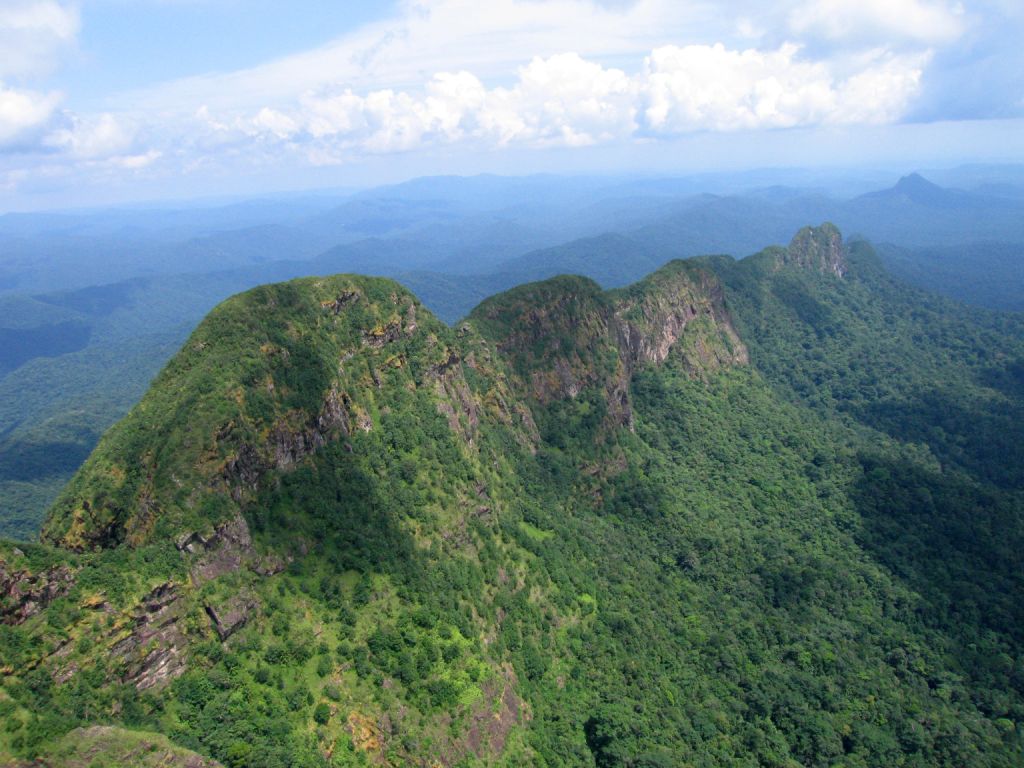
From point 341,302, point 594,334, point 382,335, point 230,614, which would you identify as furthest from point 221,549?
point 594,334

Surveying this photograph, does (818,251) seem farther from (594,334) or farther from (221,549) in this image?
(221,549)

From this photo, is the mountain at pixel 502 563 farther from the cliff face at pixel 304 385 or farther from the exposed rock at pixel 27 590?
Result: the cliff face at pixel 304 385

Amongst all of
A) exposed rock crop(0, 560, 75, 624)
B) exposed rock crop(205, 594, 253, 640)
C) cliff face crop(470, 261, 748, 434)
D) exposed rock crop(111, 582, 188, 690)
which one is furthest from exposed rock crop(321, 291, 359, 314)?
exposed rock crop(0, 560, 75, 624)

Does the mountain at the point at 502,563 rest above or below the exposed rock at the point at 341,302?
below

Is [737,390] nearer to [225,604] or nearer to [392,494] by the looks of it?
[392,494]

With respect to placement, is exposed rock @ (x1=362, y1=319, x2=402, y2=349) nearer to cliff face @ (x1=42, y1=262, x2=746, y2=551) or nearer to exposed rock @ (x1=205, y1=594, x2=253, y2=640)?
cliff face @ (x1=42, y1=262, x2=746, y2=551)

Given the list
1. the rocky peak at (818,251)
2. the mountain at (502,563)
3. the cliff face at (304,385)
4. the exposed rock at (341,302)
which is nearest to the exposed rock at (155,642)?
the mountain at (502,563)
